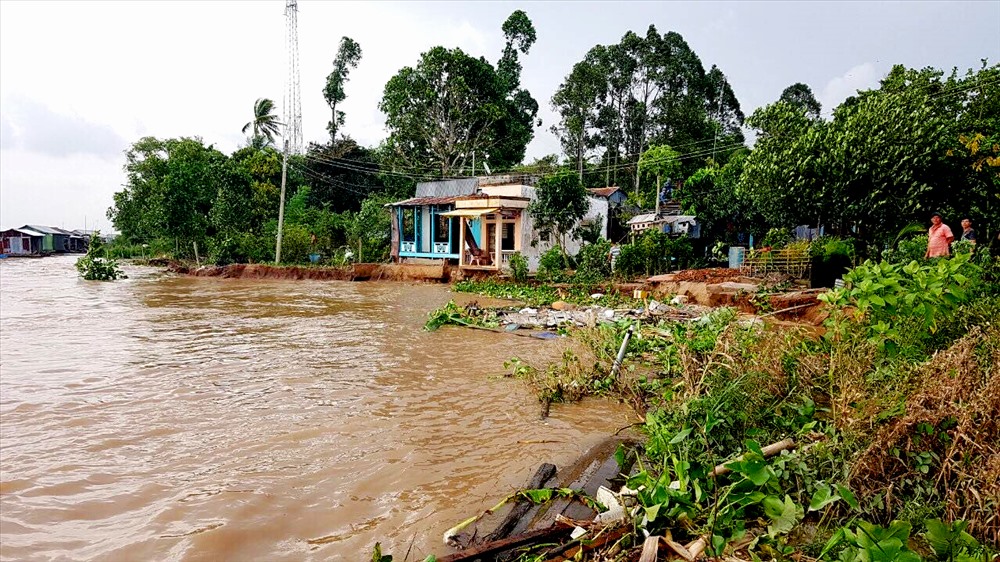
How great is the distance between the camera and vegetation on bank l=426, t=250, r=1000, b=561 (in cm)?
255

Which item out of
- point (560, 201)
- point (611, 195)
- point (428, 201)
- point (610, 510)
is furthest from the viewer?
point (611, 195)

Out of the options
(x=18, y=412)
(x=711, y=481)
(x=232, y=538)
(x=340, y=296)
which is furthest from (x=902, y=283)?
(x=340, y=296)

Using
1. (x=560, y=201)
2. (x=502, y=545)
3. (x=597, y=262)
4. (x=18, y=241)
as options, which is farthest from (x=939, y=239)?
(x=18, y=241)

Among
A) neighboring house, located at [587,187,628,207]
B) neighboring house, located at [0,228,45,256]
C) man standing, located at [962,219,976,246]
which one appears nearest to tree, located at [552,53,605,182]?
neighboring house, located at [587,187,628,207]

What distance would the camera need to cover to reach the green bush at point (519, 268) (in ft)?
66.0

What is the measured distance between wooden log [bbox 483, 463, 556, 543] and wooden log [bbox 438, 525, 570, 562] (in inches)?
10.0

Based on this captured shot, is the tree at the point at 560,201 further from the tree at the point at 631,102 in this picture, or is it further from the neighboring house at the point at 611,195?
the tree at the point at 631,102

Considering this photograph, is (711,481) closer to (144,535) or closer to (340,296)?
(144,535)

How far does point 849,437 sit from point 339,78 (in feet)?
139

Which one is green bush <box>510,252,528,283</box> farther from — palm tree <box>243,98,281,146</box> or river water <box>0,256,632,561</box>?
palm tree <box>243,98,281,146</box>

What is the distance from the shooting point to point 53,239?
2237 inches

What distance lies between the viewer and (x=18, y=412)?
6031 mm

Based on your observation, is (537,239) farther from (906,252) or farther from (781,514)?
(781,514)

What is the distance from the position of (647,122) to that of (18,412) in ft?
121
